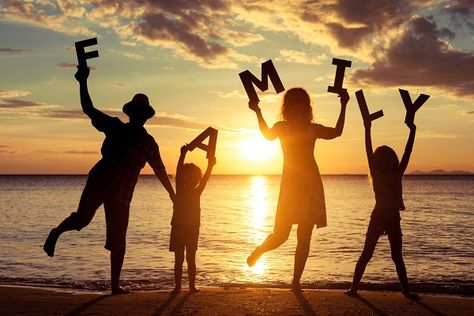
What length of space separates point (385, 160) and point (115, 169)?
3.52 m

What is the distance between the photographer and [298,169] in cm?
684

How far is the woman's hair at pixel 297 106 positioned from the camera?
269 inches

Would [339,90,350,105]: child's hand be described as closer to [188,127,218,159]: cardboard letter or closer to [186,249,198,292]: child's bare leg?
[188,127,218,159]: cardboard letter

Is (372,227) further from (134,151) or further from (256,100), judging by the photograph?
(134,151)

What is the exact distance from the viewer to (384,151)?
24.5 ft

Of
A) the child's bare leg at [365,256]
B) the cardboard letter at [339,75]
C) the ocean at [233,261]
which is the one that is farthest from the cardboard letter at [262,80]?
the ocean at [233,261]

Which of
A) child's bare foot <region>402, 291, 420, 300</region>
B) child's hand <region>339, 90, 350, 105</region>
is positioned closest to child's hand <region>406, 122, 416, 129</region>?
child's hand <region>339, 90, 350, 105</region>

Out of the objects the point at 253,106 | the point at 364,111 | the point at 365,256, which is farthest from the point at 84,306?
the point at 364,111

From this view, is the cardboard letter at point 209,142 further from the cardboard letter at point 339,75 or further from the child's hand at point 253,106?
the cardboard letter at point 339,75

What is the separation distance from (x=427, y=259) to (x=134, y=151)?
12829 millimetres

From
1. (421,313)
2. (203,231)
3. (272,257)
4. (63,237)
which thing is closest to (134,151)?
(421,313)

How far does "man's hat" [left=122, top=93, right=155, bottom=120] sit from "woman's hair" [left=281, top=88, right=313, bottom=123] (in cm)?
174

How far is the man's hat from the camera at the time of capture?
6.92m

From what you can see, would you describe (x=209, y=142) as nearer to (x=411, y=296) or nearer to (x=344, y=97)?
(x=344, y=97)
